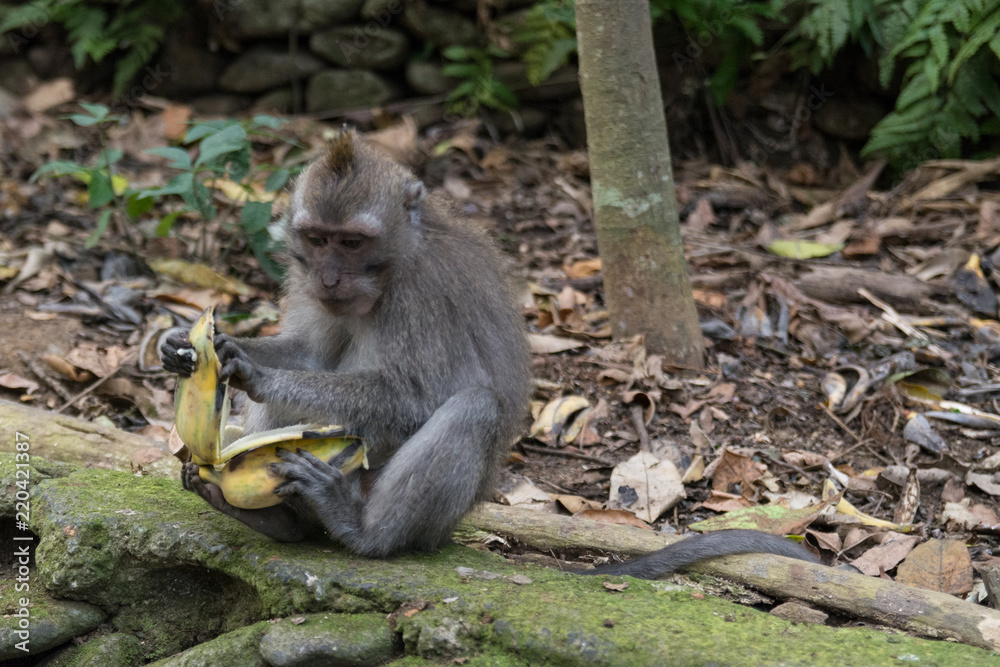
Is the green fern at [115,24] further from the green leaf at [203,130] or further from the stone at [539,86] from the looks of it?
the green leaf at [203,130]

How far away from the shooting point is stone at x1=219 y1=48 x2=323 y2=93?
34.8 feet

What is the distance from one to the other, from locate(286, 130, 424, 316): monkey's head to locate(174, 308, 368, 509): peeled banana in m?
0.58

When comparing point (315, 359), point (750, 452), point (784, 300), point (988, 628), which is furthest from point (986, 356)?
point (315, 359)

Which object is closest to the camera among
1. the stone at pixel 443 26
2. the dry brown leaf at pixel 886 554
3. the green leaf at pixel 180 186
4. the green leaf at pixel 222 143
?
the dry brown leaf at pixel 886 554

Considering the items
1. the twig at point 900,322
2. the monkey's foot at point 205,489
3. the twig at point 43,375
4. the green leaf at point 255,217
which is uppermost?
the green leaf at point 255,217

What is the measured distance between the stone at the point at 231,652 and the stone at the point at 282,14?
8.20 metres

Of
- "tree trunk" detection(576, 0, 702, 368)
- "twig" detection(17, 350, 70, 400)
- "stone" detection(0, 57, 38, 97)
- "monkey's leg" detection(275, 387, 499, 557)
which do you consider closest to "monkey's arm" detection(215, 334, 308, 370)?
"monkey's leg" detection(275, 387, 499, 557)

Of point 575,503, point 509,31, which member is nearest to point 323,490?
point 575,503

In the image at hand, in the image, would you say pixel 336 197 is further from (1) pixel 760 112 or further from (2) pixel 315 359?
(1) pixel 760 112

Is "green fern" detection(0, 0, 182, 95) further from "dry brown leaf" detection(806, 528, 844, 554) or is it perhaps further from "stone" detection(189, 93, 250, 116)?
"dry brown leaf" detection(806, 528, 844, 554)

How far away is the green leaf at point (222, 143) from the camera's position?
6195mm

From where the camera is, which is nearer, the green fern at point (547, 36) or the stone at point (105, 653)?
the stone at point (105, 653)

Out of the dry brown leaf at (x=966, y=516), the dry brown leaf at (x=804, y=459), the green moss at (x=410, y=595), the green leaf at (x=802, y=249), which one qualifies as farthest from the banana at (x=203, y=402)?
the green leaf at (x=802, y=249)

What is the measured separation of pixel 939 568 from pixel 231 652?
3.01m
